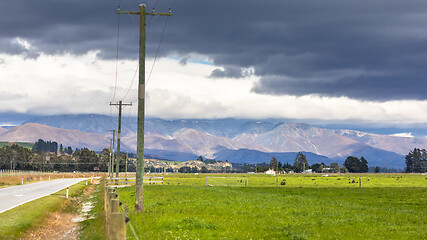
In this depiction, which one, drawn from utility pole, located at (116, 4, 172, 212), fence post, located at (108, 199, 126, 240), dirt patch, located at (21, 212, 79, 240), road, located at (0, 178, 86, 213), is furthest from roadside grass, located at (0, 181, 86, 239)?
fence post, located at (108, 199, 126, 240)

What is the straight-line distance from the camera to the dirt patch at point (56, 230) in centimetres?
2886

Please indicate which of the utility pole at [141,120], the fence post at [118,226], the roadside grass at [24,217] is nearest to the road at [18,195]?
the roadside grass at [24,217]

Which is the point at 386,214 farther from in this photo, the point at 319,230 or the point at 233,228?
the point at 233,228

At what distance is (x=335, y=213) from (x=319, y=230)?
7149 millimetres

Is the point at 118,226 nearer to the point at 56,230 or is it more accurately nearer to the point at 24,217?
the point at 56,230

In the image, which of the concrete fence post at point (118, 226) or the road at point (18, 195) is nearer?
the concrete fence post at point (118, 226)

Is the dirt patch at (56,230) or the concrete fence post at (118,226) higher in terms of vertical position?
the concrete fence post at (118,226)

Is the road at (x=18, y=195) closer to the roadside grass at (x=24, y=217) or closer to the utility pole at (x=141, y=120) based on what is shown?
the roadside grass at (x=24, y=217)

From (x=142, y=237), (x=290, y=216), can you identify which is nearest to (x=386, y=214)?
(x=290, y=216)

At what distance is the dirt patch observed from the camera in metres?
28.9

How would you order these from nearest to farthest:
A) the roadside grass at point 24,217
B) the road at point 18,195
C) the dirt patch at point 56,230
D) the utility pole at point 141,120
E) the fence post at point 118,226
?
the fence post at point 118,226
the roadside grass at point 24,217
the dirt patch at point 56,230
the utility pole at point 141,120
the road at point 18,195

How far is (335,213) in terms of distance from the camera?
29750 mm

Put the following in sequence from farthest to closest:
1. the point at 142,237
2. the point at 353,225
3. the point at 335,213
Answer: the point at 335,213
the point at 353,225
the point at 142,237

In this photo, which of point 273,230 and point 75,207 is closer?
point 273,230
